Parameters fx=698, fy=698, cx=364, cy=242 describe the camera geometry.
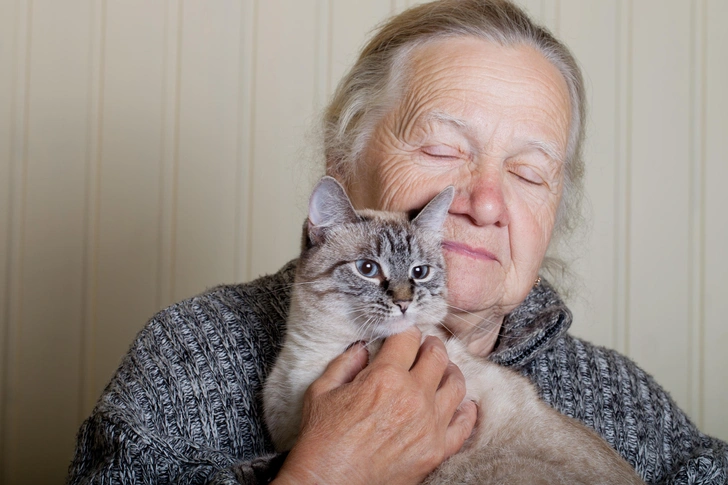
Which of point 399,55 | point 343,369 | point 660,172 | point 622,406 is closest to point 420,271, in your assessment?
point 343,369

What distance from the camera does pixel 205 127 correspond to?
3.62m

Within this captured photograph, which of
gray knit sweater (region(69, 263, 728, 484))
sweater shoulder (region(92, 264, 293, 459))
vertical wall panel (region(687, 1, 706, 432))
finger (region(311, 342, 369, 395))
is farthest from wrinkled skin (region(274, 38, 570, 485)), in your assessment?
vertical wall panel (region(687, 1, 706, 432))

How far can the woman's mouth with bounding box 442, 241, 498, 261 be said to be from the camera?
217 cm

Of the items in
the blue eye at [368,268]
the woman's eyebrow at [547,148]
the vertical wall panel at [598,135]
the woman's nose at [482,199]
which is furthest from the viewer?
the vertical wall panel at [598,135]

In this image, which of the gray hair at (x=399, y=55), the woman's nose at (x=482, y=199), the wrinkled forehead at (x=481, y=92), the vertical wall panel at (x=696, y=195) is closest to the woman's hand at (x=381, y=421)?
the woman's nose at (x=482, y=199)

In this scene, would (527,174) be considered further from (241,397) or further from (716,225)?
(716,225)

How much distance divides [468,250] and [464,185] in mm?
204

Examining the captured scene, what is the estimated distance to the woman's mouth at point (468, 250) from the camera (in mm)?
2170

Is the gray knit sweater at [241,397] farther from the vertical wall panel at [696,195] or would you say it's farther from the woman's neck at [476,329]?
the vertical wall panel at [696,195]

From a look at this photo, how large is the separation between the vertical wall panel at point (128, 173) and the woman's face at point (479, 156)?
5.36 feet

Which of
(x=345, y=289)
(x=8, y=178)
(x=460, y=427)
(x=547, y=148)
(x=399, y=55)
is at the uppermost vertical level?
(x=399, y=55)

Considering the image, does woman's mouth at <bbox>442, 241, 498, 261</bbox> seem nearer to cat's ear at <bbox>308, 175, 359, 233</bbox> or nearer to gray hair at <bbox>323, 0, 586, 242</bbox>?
cat's ear at <bbox>308, 175, 359, 233</bbox>

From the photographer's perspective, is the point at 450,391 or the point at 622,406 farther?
the point at 622,406

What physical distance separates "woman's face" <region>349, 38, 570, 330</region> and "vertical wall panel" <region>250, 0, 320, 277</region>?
131 centimetres
